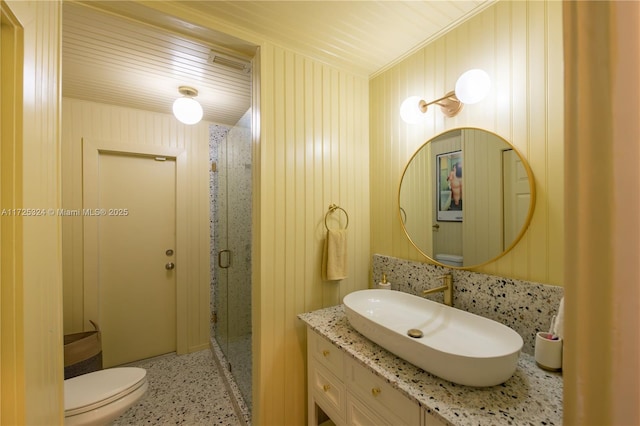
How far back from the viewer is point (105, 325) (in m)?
2.28

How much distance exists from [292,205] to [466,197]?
95 cm

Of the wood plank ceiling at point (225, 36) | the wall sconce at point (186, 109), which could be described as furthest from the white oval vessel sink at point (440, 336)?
the wall sconce at point (186, 109)

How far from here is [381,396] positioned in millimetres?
952

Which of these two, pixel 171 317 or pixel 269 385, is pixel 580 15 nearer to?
pixel 269 385

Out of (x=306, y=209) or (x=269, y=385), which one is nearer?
(x=269, y=385)

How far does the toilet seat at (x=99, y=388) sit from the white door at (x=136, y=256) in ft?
3.08

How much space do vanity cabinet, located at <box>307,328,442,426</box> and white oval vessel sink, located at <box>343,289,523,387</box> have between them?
0.44ft

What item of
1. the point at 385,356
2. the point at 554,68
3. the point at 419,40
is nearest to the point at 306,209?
the point at 385,356

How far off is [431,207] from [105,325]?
2.92 meters

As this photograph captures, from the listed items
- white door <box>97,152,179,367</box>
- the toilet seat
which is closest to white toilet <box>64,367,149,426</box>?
the toilet seat

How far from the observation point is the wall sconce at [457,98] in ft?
3.85

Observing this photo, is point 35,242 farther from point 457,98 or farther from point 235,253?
point 457,98

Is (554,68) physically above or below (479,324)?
above

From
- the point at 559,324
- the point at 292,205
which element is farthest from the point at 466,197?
the point at 292,205
